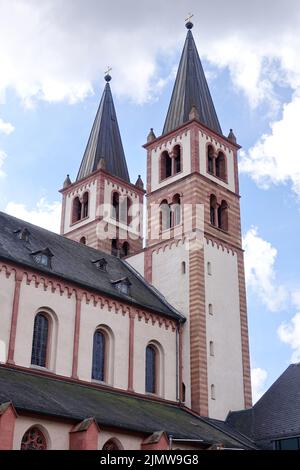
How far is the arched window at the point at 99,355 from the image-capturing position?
124 ft

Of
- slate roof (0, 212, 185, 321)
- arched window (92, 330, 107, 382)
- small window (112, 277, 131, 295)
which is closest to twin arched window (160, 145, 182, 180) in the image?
slate roof (0, 212, 185, 321)

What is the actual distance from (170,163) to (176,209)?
438 centimetres

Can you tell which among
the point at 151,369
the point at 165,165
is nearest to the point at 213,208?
the point at 165,165

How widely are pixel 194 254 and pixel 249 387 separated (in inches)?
360

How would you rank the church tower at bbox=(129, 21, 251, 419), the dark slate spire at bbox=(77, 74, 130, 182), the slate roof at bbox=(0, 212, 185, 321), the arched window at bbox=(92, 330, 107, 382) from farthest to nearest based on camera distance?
the dark slate spire at bbox=(77, 74, 130, 182)
the church tower at bbox=(129, 21, 251, 419)
the arched window at bbox=(92, 330, 107, 382)
the slate roof at bbox=(0, 212, 185, 321)

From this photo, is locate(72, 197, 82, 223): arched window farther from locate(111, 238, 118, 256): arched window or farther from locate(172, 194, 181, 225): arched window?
locate(172, 194, 181, 225): arched window

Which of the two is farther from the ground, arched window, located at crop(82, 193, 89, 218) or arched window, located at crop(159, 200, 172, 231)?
arched window, located at crop(82, 193, 89, 218)

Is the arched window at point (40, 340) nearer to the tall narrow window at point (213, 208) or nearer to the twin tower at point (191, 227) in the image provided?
the twin tower at point (191, 227)

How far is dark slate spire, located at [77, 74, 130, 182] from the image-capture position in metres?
59.0

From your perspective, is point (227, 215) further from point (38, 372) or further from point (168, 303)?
point (38, 372)

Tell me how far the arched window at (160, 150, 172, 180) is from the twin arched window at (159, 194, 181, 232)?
236 centimetres

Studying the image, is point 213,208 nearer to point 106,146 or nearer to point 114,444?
point 106,146

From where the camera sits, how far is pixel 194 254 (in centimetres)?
4453

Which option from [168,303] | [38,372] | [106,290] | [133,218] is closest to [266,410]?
[168,303]
